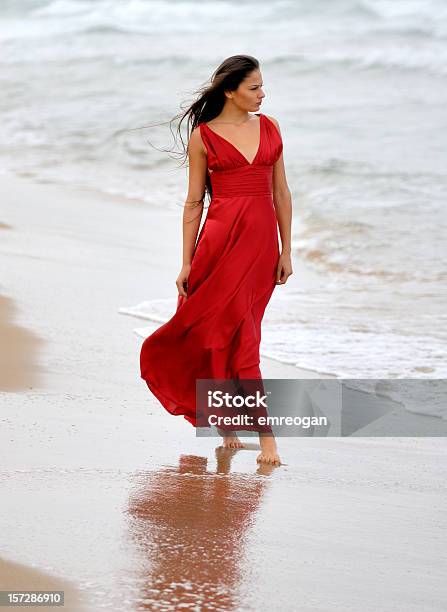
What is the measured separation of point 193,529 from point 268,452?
924mm

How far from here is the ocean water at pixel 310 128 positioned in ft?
23.7

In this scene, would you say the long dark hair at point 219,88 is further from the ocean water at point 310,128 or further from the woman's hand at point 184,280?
the ocean water at point 310,128

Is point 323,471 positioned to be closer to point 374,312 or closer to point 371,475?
point 371,475

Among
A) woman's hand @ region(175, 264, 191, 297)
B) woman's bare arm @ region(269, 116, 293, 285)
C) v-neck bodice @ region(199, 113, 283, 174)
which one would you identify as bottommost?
woman's hand @ region(175, 264, 191, 297)

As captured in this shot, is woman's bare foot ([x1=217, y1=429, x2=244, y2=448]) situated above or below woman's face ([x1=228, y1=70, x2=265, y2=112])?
below

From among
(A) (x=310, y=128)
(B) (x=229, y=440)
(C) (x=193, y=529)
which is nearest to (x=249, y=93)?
(B) (x=229, y=440)

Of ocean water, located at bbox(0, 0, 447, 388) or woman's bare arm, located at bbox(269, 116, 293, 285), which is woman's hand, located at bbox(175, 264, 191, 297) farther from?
ocean water, located at bbox(0, 0, 447, 388)

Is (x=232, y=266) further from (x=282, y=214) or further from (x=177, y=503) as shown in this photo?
(x=177, y=503)

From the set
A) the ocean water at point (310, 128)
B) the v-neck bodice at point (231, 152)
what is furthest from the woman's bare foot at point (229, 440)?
the ocean water at point (310, 128)

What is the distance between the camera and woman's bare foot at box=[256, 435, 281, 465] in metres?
4.35

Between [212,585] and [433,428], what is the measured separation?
7.19 ft

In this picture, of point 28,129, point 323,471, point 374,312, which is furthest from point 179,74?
point 323,471

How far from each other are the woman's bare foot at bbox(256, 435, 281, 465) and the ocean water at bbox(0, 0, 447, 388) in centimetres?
152

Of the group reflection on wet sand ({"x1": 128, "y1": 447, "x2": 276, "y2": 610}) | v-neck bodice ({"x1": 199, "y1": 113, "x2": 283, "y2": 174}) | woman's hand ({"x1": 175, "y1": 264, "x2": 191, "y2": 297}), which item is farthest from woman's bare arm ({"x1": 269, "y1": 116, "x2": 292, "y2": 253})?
reflection on wet sand ({"x1": 128, "y1": 447, "x2": 276, "y2": 610})
